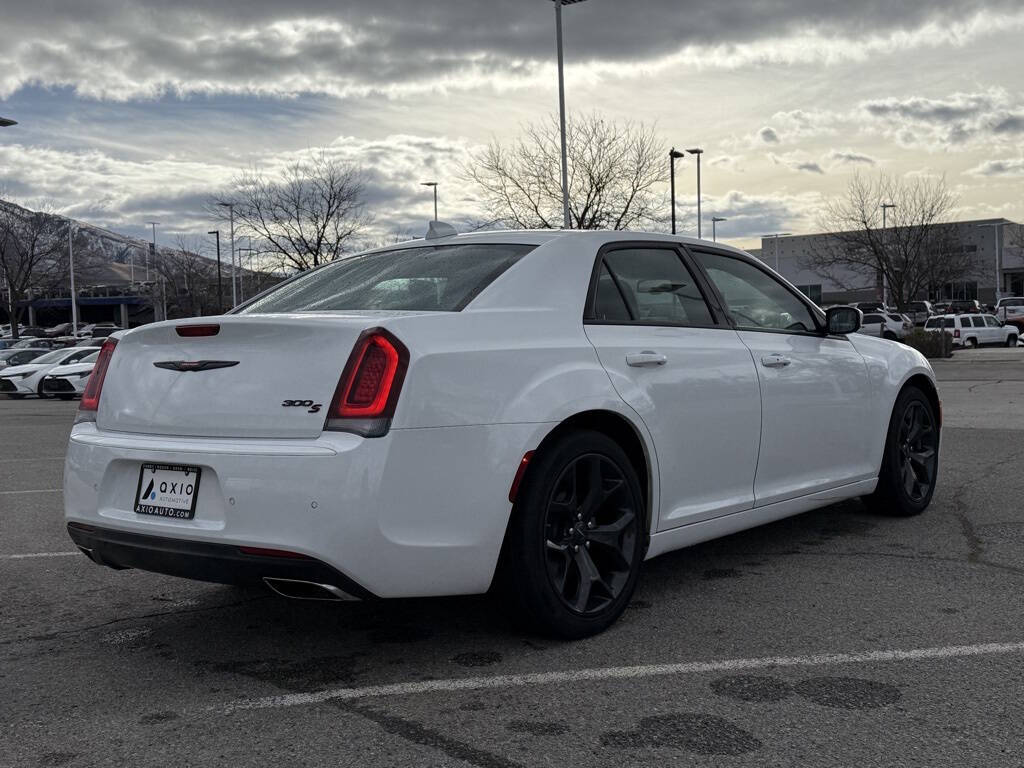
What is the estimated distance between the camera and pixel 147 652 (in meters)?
4.04

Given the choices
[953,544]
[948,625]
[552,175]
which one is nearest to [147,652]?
[948,625]

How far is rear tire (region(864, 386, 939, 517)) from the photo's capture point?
6.20 metres

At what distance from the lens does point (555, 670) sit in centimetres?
371

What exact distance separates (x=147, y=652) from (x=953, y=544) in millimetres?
3999

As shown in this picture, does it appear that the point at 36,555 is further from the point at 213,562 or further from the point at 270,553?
the point at 270,553

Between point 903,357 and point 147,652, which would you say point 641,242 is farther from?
point 147,652

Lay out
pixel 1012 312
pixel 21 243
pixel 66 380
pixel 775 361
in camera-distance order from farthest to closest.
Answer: pixel 21 243
pixel 1012 312
pixel 66 380
pixel 775 361

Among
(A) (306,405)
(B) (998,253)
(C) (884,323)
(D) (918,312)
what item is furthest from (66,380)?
(B) (998,253)

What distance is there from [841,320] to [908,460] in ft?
3.99

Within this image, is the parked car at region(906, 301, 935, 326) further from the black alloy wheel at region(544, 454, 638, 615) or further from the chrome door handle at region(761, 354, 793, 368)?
the black alloy wheel at region(544, 454, 638, 615)

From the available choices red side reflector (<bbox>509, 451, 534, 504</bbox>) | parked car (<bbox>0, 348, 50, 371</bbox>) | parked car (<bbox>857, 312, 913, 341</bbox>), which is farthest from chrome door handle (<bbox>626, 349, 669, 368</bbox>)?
parked car (<bbox>857, 312, 913, 341</bbox>)

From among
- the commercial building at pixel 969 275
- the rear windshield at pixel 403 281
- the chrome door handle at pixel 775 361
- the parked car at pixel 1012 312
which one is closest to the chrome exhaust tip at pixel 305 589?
the rear windshield at pixel 403 281

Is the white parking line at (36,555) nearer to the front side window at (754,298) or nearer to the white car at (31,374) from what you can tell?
the front side window at (754,298)

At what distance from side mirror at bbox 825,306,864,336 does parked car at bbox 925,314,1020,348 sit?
37.9m
